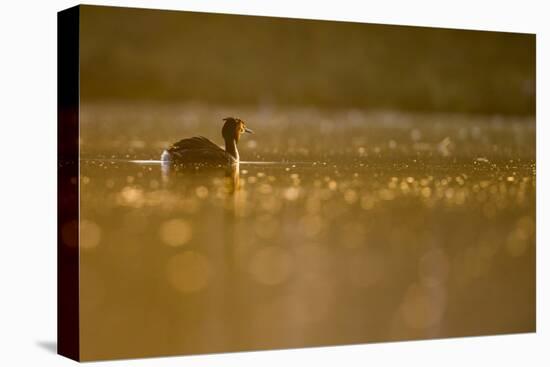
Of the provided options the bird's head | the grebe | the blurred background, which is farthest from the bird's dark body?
the blurred background

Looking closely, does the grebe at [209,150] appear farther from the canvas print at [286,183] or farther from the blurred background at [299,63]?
the blurred background at [299,63]

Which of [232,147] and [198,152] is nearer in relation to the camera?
[198,152]

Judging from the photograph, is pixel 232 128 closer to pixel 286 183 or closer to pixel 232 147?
pixel 232 147

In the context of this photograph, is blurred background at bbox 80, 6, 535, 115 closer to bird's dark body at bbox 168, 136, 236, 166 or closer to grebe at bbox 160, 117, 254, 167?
grebe at bbox 160, 117, 254, 167

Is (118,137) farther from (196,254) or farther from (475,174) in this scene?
(475,174)

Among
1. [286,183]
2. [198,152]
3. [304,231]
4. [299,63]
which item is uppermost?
[299,63]

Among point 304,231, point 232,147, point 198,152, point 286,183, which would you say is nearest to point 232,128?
point 232,147
